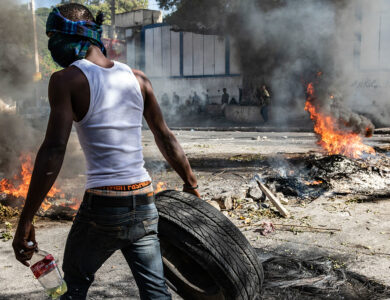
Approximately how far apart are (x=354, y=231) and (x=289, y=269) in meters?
1.49

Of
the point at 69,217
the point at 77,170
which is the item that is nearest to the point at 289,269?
the point at 69,217

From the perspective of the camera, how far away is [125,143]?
200cm

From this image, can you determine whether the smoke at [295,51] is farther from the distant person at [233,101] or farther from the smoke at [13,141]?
the smoke at [13,141]

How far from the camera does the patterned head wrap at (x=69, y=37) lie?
1985 mm

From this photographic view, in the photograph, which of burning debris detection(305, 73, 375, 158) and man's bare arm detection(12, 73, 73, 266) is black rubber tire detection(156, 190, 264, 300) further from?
burning debris detection(305, 73, 375, 158)

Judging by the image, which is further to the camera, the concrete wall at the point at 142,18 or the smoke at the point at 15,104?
the concrete wall at the point at 142,18

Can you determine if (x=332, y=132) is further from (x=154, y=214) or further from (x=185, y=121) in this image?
(x=185, y=121)

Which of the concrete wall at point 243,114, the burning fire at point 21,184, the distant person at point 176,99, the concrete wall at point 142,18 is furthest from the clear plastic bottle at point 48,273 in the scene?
the concrete wall at point 142,18

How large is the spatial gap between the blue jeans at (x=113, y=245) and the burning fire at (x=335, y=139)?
26.4 feet

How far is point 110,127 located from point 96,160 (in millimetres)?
176

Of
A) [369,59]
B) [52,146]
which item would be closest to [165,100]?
[369,59]

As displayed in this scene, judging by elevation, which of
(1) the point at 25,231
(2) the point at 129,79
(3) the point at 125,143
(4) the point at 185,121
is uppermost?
(2) the point at 129,79

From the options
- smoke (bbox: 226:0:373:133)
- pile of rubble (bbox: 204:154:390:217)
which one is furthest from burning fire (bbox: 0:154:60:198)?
smoke (bbox: 226:0:373:133)

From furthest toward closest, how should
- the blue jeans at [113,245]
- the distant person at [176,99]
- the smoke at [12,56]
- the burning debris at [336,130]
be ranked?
the distant person at [176,99] → the smoke at [12,56] → the burning debris at [336,130] → the blue jeans at [113,245]
